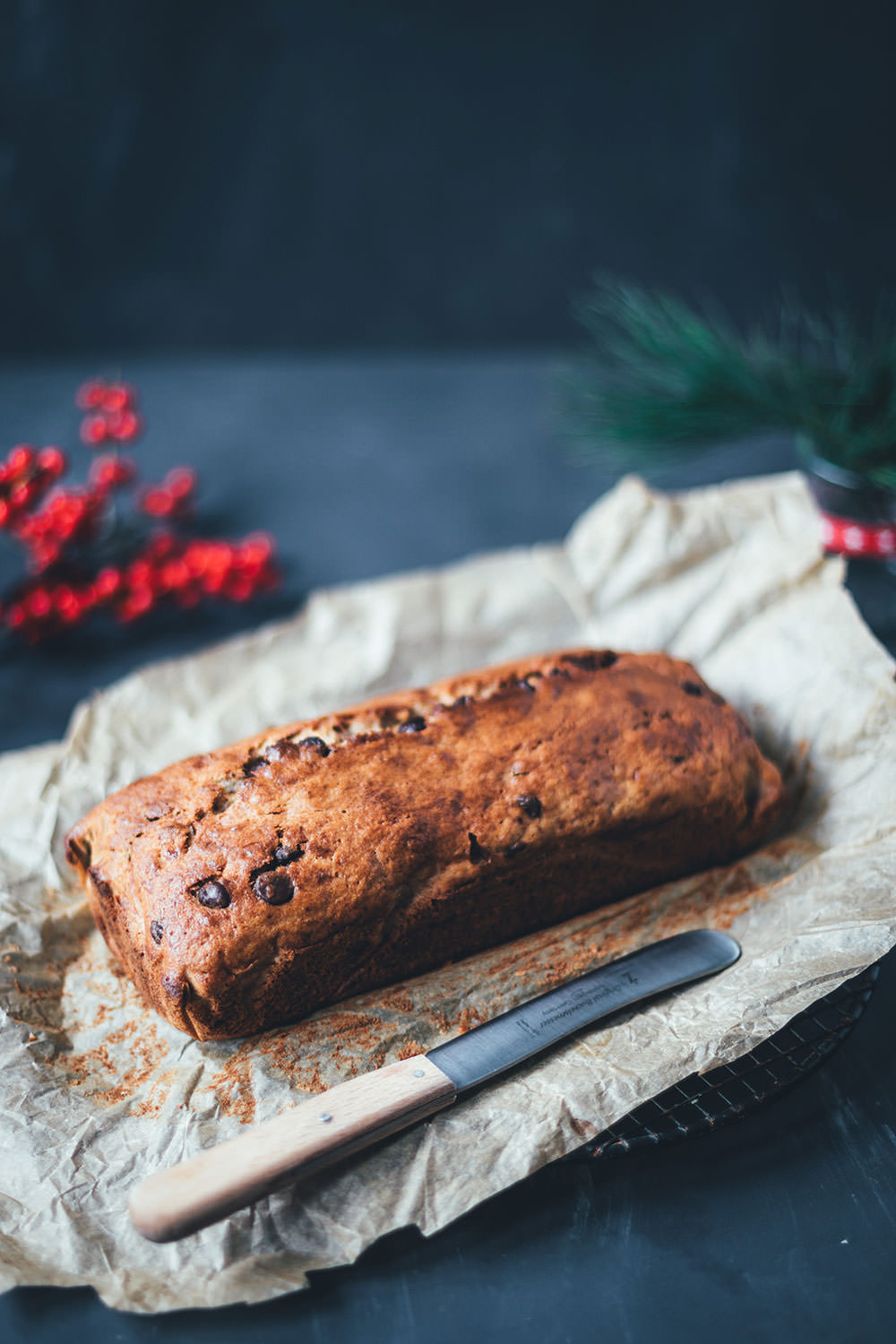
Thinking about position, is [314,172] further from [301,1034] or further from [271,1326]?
[271,1326]

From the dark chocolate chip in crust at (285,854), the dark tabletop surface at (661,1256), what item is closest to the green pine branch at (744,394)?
the dark tabletop surface at (661,1256)

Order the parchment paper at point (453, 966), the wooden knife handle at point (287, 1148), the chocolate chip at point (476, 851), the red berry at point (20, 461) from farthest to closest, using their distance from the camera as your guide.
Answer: the red berry at point (20, 461), the chocolate chip at point (476, 851), the parchment paper at point (453, 966), the wooden knife handle at point (287, 1148)

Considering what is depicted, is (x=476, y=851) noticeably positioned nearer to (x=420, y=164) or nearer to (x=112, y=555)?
(x=112, y=555)

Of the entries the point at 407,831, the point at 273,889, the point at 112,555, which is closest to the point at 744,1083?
the point at 407,831

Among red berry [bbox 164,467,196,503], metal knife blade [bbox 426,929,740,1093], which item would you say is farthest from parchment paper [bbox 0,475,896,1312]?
red berry [bbox 164,467,196,503]

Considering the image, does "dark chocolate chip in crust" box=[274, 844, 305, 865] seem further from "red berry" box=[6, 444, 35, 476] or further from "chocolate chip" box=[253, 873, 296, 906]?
"red berry" box=[6, 444, 35, 476]

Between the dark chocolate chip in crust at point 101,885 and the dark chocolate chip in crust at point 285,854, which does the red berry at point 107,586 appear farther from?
the dark chocolate chip in crust at point 285,854

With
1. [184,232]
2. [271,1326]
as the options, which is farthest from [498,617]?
[184,232]
